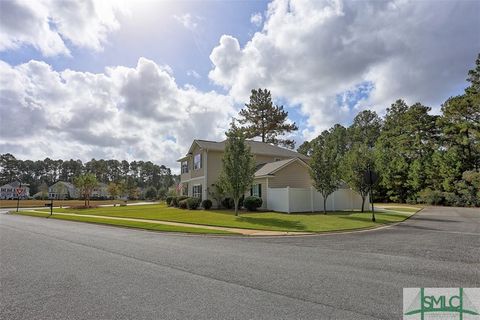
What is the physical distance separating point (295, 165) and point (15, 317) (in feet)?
81.7

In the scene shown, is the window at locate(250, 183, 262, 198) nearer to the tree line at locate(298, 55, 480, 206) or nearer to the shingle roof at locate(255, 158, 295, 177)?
the shingle roof at locate(255, 158, 295, 177)

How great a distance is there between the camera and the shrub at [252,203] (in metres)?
24.9

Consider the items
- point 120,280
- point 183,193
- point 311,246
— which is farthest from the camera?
point 183,193

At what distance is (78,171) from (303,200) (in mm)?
120265

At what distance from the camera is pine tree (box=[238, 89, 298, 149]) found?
48.7 m

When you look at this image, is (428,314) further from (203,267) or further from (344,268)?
(203,267)

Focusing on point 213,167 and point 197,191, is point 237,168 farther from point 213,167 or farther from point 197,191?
point 197,191

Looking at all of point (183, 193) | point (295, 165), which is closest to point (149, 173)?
point (183, 193)

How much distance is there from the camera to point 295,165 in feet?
91.4

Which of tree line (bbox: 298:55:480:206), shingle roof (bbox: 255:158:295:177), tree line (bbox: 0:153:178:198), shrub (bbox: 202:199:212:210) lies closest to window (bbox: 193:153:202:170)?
shrub (bbox: 202:199:212:210)

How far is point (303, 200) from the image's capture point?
24656 millimetres

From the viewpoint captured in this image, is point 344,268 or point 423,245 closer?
point 344,268

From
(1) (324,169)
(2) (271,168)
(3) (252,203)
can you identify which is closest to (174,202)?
(3) (252,203)

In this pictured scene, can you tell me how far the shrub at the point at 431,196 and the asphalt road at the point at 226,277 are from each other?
30.9m
